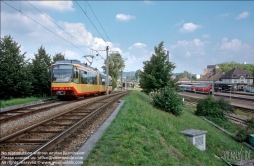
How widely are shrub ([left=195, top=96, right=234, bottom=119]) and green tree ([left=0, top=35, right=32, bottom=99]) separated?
20.9 meters

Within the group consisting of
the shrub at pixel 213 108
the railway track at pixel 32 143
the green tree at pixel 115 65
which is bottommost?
the shrub at pixel 213 108

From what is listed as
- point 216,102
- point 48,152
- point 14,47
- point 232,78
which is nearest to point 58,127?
point 48,152

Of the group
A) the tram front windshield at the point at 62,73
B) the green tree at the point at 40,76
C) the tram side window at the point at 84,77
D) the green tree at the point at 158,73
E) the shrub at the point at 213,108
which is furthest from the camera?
the shrub at the point at 213,108

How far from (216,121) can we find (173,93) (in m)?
10.6

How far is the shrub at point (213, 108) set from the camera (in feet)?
92.6

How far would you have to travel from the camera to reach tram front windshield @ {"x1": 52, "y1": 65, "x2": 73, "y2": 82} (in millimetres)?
19141

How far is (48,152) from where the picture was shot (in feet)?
18.7

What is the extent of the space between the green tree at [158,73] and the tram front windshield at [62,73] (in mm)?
7739

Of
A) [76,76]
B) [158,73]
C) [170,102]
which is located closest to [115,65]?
[158,73]

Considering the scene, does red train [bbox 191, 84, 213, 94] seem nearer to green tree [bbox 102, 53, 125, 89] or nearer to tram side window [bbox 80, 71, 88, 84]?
green tree [bbox 102, 53, 125, 89]

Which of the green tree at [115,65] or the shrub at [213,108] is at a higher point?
the green tree at [115,65]

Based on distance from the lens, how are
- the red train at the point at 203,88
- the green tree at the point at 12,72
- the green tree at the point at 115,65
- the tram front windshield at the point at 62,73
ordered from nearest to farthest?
the green tree at the point at 12,72 → the tram front windshield at the point at 62,73 → the red train at the point at 203,88 → the green tree at the point at 115,65

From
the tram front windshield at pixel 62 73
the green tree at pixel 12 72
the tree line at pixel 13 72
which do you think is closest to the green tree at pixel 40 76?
the tree line at pixel 13 72

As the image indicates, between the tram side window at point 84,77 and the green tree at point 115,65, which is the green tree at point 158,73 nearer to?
the tram side window at point 84,77
